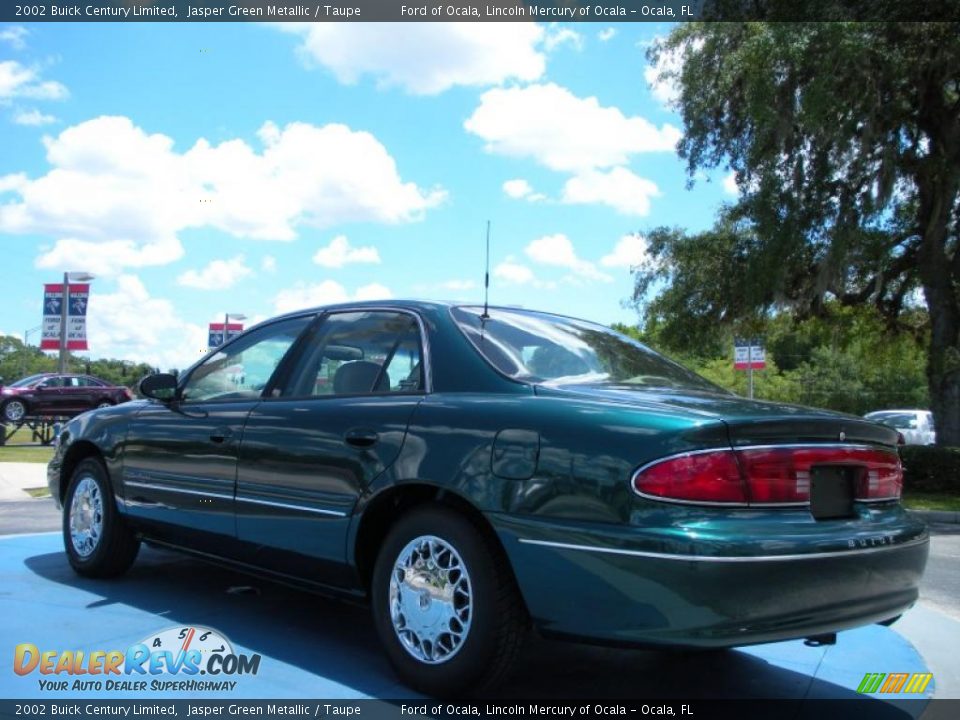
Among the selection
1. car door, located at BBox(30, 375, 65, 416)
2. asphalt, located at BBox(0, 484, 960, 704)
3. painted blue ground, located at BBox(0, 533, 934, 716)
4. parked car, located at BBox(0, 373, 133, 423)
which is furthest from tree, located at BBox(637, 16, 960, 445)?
car door, located at BBox(30, 375, 65, 416)

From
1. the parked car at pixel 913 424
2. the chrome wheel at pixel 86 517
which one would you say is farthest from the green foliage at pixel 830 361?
the chrome wheel at pixel 86 517

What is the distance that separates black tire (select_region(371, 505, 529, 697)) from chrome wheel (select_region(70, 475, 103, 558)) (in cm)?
275

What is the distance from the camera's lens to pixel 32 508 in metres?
10.3

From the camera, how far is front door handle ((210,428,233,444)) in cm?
444

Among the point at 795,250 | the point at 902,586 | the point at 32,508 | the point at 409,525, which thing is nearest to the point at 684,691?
the point at 902,586

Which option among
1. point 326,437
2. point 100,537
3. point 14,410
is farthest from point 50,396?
point 326,437

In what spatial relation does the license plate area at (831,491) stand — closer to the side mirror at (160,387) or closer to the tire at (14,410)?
the side mirror at (160,387)

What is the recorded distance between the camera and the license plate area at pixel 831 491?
126 inches

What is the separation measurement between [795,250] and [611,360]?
44.6ft

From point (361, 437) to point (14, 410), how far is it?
88.7 ft

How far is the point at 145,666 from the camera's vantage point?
12.4ft

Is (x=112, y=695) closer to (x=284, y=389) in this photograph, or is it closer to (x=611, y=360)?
(x=284, y=389)

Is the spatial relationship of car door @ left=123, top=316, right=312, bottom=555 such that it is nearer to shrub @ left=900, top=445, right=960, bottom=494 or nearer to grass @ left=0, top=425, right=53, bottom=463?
shrub @ left=900, top=445, right=960, bottom=494

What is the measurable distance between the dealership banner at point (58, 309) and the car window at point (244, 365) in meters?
20.2
